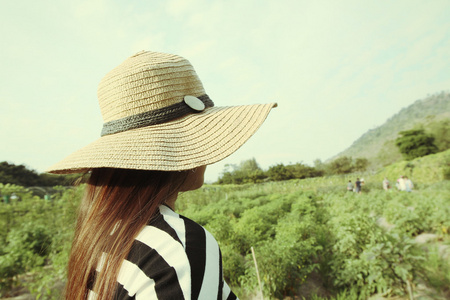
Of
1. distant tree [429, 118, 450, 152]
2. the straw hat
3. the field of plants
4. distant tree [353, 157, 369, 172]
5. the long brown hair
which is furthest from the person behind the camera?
distant tree [353, 157, 369, 172]

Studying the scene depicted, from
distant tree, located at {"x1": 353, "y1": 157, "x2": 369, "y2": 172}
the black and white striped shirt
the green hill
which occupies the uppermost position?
the green hill

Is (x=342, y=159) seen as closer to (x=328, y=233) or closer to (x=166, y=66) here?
(x=328, y=233)

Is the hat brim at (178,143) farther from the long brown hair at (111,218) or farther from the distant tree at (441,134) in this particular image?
the distant tree at (441,134)

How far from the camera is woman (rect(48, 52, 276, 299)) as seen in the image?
1.98 ft

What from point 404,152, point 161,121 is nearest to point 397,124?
point 404,152

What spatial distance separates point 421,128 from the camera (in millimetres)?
40219

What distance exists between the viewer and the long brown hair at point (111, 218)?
0.68 metres

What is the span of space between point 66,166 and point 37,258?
2927 mm

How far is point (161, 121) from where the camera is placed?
92 cm

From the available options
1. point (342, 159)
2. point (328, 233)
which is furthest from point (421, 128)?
Result: point (328, 233)

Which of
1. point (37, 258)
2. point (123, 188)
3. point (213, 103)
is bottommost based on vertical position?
point (37, 258)

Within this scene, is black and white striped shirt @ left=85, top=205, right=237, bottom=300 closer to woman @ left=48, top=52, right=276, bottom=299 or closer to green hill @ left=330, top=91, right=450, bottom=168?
woman @ left=48, top=52, right=276, bottom=299

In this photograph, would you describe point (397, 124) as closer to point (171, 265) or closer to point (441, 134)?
point (441, 134)

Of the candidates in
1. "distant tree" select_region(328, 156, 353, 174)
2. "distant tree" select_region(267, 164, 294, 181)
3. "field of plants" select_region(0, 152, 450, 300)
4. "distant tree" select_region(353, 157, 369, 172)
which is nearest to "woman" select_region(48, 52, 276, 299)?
"field of plants" select_region(0, 152, 450, 300)
